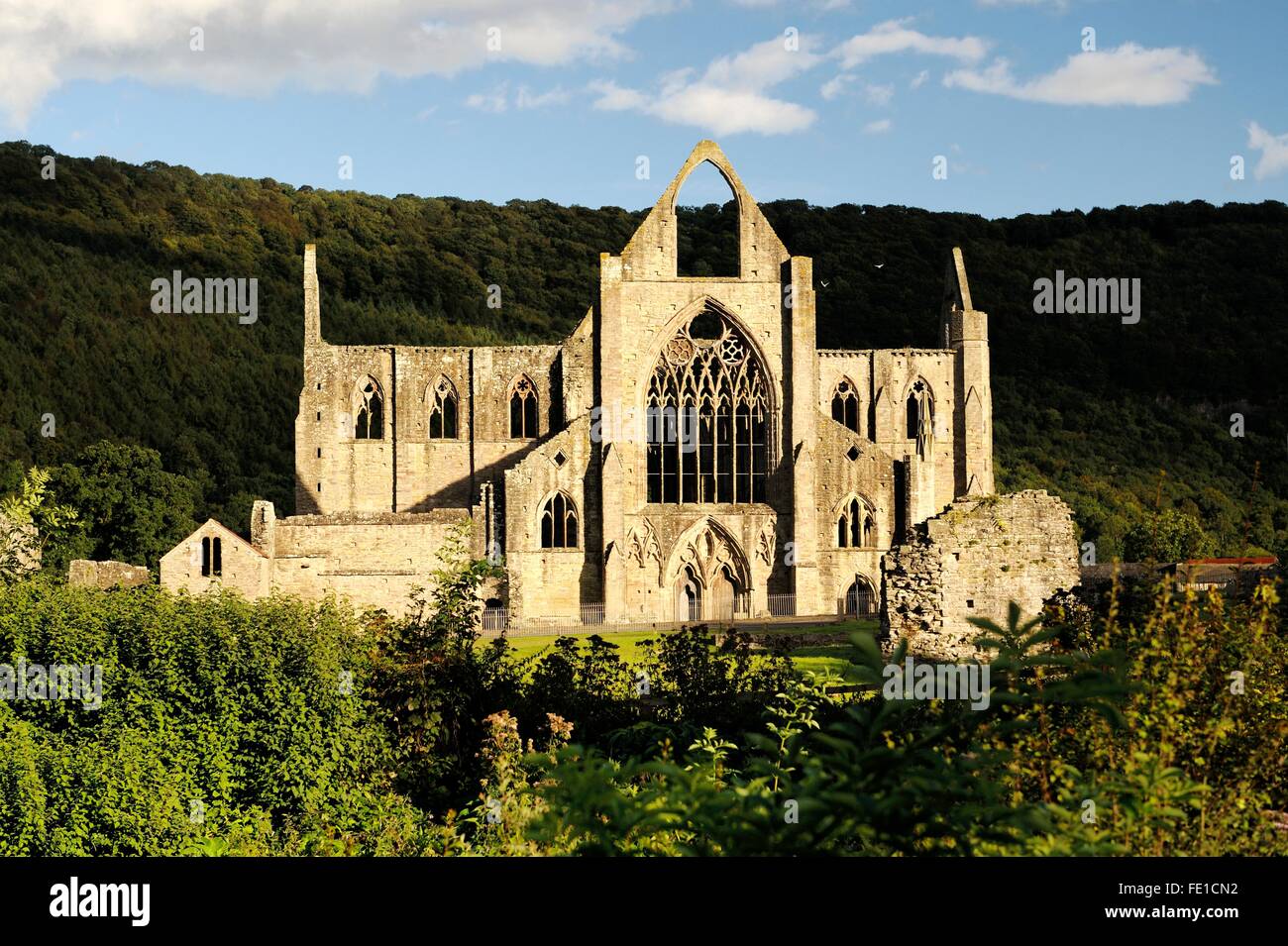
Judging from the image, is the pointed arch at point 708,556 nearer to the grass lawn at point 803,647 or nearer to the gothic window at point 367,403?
the grass lawn at point 803,647

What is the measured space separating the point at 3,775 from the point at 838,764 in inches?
620

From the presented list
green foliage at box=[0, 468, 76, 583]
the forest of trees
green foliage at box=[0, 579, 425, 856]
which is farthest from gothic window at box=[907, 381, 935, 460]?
green foliage at box=[0, 579, 425, 856]

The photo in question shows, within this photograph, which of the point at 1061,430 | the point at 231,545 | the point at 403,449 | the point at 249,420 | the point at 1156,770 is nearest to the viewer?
the point at 1156,770

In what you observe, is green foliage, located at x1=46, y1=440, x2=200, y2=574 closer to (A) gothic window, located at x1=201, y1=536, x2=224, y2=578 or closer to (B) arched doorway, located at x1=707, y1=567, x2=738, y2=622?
(A) gothic window, located at x1=201, y1=536, x2=224, y2=578

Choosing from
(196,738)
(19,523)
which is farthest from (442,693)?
(19,523)

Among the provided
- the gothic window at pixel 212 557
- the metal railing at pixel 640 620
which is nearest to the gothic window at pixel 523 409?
the metal railing at pixel 640 620

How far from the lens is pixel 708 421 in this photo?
175 feet

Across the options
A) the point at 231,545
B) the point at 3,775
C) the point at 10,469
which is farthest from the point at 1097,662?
the point at 10,469

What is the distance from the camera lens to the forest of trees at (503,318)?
80500mm

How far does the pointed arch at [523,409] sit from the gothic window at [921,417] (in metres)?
15.0

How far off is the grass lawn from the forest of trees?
2105 centimetres

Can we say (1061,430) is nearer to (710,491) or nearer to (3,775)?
(710,491)

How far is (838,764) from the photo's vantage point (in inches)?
279

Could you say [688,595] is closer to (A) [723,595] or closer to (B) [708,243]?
(A) [723,595]
